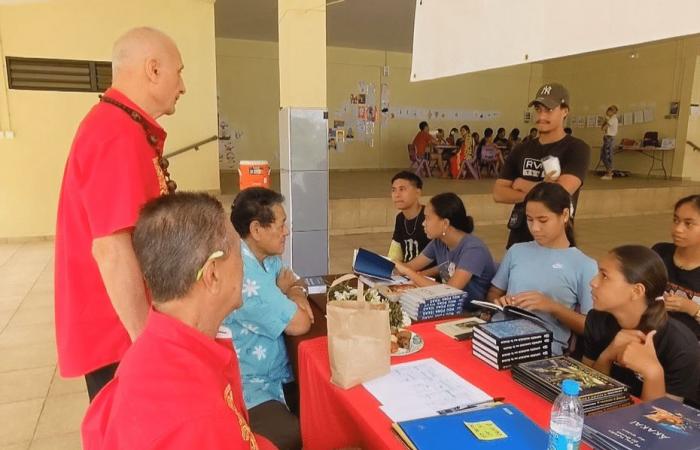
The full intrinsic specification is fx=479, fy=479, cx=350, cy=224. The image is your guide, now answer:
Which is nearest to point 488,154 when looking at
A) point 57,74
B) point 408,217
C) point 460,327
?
point 408,217

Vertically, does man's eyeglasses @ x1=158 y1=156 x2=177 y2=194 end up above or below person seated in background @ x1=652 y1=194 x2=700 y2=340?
above

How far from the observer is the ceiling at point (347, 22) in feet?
23.6

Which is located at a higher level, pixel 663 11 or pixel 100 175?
pixel 663 11

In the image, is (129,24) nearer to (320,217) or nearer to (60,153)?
(60,153)

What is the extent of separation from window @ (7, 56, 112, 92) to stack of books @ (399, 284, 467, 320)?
18.5 feet

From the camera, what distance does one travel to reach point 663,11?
3.01ft

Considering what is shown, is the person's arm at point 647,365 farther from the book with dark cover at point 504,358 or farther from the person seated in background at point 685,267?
the person seated in background at point 685,267

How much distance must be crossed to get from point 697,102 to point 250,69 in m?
9.03

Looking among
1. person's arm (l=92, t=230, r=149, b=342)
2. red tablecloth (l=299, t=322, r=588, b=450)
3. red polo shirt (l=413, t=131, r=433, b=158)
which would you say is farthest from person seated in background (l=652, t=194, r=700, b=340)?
red polo shirt (l=413, t=131, r=433, b=158)

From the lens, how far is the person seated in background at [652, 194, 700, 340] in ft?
6.33

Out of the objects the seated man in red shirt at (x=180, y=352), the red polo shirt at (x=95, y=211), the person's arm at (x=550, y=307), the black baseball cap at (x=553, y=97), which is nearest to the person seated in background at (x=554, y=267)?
the person's arm at (x=550, y=307)

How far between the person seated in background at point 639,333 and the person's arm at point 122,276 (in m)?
1.32

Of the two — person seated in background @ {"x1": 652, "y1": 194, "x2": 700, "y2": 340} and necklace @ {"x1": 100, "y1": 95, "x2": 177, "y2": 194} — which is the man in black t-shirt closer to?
person seated in background @ {"x1": 652, "y1": 194, "x2": 700, "y2": 340}

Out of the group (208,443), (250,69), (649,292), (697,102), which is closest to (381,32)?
(250,69)
